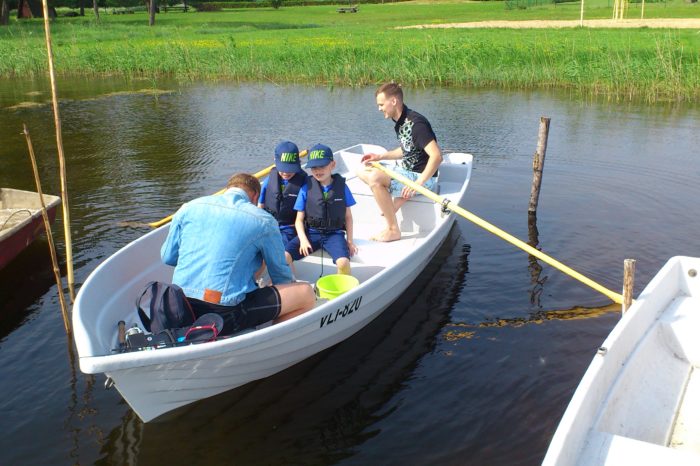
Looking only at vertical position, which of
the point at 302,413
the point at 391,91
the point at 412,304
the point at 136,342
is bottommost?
the point at 302,413

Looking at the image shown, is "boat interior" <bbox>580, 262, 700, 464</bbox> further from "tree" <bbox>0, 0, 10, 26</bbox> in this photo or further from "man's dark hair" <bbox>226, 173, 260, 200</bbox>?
"tree" <bbox>0, 0, 10, 26</bbox>

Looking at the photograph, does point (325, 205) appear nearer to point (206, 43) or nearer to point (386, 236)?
point (386, 236)

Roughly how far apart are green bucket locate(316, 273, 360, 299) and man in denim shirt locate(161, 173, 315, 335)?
103cm

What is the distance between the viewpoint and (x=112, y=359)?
13.1ft

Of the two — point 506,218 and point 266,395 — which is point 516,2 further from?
point 266,395

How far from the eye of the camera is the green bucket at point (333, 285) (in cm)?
597

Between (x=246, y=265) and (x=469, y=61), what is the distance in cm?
1746

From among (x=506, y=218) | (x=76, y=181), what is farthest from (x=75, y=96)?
(x=506, y=218)

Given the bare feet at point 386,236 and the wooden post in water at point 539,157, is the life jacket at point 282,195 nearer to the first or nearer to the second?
the bare feet at point 386,236

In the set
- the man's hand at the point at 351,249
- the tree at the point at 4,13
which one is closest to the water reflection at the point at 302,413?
the man's hand at the point at 351,249

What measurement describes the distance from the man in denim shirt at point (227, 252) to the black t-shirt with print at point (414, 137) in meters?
3.23

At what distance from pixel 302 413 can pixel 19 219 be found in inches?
196

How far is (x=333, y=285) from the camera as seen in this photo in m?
6.12

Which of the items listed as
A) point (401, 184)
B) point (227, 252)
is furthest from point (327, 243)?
point (227, 252)
